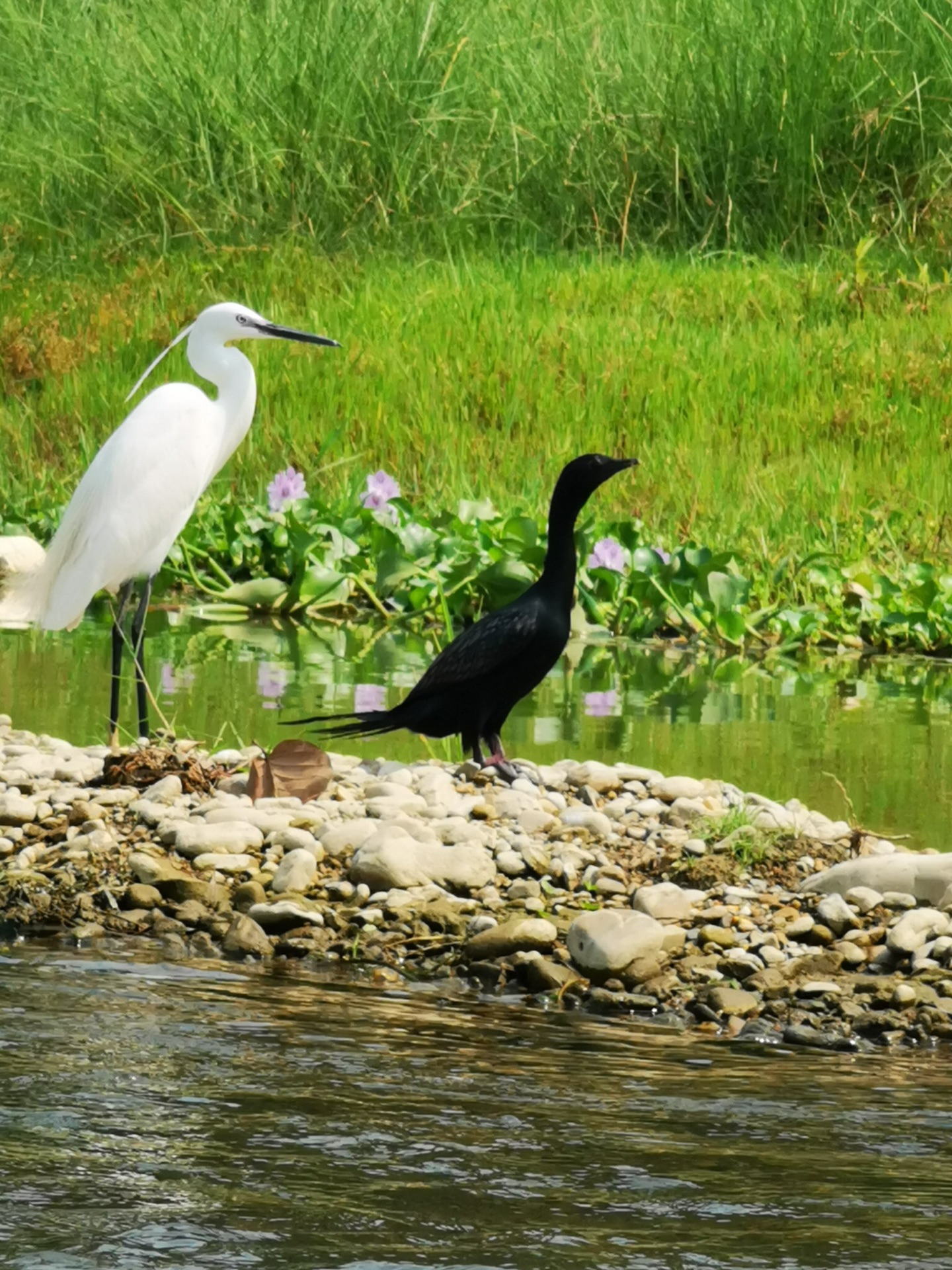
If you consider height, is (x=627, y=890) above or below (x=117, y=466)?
below

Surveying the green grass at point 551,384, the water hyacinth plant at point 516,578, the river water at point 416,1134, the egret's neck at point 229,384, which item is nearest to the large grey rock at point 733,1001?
the river water at point 416,1134

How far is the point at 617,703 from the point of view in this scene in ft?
25.8

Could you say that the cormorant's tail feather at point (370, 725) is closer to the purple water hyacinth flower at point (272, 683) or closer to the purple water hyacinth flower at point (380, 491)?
the purple water hyacinth flower at point (272, 683)

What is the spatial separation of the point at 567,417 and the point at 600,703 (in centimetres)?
390

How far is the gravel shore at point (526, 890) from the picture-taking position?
4762mm

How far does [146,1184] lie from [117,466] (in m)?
3.63

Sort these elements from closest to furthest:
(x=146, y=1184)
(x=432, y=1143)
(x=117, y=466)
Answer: (x=146, y=1184)
(x=432, y=1143)
(x=117, y=466)

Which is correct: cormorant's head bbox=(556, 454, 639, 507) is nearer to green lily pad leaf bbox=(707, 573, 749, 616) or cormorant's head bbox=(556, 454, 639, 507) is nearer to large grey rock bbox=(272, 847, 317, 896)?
large grey rock bbox=(272, 847, 317, 896)

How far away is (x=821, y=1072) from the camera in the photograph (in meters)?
4.25

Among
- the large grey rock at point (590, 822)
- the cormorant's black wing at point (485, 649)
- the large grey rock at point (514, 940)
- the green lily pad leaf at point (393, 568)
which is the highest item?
the green lily pad leaf at point (393, 568)

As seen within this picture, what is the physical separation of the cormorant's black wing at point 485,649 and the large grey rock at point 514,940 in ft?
3.80

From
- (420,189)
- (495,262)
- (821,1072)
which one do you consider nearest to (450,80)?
(420,189)

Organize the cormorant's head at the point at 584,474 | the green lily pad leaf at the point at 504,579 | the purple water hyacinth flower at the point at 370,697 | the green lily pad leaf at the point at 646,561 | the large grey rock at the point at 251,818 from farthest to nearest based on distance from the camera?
the green lily pad leaf at the point at 646,561
the green lily pad leaf at the point at 504,579
the purple water hyacinth flower at the point at 370,697
the cormorant's head at the point at 584,474
the large grey rock at the point at 251,818

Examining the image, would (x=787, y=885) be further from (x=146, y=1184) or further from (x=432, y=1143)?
(x=146, y=1184)
